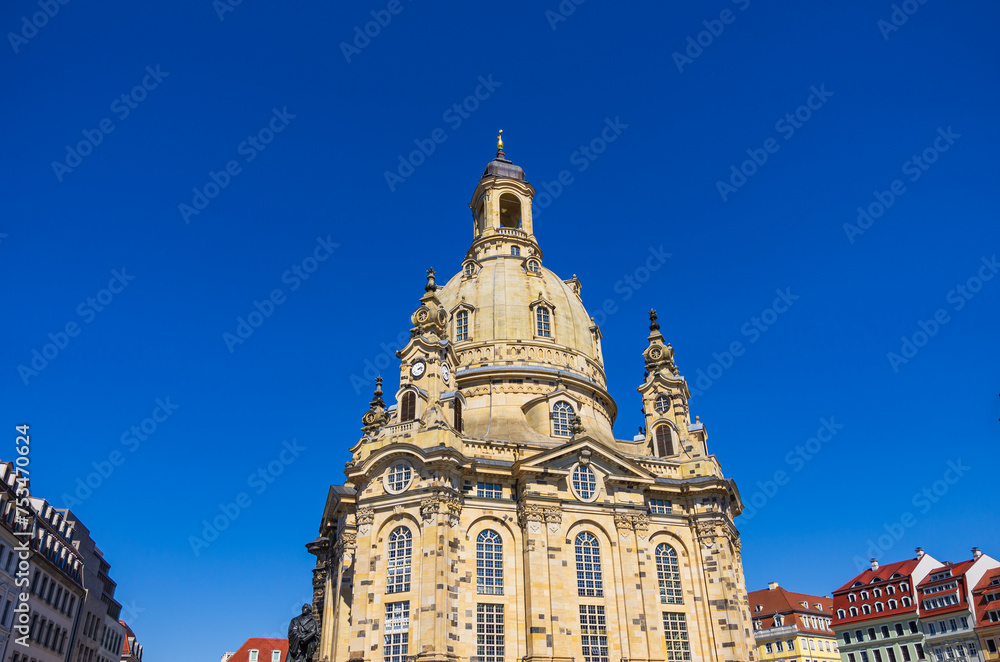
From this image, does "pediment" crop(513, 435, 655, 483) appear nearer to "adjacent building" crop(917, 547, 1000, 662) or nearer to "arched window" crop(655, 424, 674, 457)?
"arched window" crop(655, 424, 674, 457)

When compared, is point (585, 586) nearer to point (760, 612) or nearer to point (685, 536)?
point (685, 536)

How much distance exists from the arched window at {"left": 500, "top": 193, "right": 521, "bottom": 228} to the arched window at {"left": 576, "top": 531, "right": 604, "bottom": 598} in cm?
3823

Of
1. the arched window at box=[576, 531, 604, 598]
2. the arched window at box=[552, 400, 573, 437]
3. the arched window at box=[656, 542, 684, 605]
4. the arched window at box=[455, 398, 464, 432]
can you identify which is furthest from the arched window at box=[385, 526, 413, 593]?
the arched window at box=[656, 542, 684, 605]

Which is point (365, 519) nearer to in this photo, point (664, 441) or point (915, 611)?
point (664, 441)

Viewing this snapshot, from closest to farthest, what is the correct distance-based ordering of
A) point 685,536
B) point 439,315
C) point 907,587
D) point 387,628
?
1. point 387,628
2. point 685,536
3. point 439,315
4. point 907,587

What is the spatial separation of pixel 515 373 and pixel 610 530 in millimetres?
15006

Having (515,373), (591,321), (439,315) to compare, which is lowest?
(515,373)

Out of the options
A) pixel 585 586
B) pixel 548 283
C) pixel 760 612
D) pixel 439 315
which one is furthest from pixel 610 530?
pixel 760 612

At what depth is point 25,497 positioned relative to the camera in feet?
160

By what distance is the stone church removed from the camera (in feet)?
148

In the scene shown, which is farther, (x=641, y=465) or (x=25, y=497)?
(x=641, y=465)

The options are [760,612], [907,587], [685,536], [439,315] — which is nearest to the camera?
[685,536]

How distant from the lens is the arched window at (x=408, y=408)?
53.0m

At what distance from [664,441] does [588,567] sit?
14.0 m
